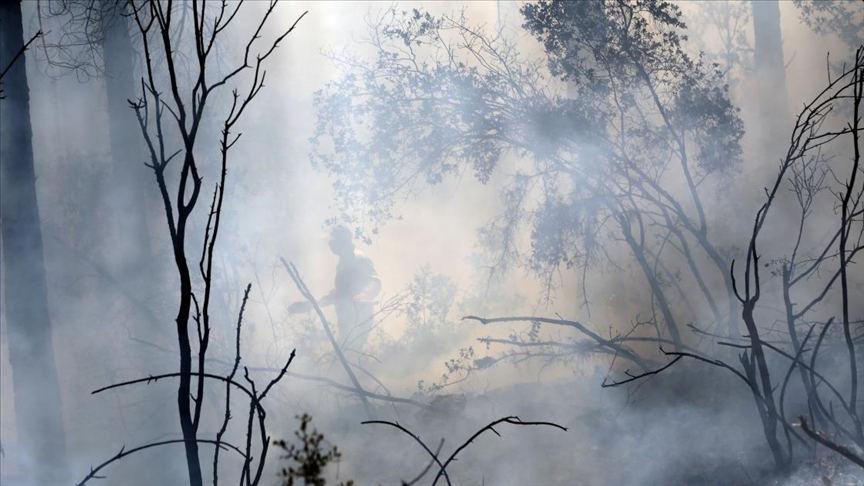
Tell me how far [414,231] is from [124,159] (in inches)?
122

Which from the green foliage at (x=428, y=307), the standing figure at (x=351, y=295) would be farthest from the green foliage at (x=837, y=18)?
the standing figure at (x=351, y=295)

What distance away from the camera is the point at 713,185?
7102 millimetres

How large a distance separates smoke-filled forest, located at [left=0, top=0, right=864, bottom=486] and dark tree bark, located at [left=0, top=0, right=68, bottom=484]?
0.08ft

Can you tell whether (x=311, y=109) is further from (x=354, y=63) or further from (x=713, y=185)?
(x=713, y=185)

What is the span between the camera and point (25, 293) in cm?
602

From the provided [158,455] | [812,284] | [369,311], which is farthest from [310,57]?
[812,284]

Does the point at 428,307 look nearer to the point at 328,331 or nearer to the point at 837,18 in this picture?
the point at 328,331

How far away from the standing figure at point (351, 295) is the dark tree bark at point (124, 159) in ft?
5.71

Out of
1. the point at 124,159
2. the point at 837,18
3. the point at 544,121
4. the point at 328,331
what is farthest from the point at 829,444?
the point at 837,18

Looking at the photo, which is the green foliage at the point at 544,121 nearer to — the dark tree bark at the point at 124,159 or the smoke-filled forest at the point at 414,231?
the smoke-filled forest at the point at 414,231

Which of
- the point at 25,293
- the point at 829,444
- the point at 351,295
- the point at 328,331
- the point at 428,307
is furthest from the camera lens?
the point at 428,307

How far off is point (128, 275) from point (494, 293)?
12.2 ft

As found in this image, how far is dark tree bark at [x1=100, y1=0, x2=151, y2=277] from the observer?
7.58 meters

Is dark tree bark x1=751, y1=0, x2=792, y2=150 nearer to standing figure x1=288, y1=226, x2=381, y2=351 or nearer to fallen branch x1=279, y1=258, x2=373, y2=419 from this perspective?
standing figure x1=288, y1=226, x2=381, y2=351
